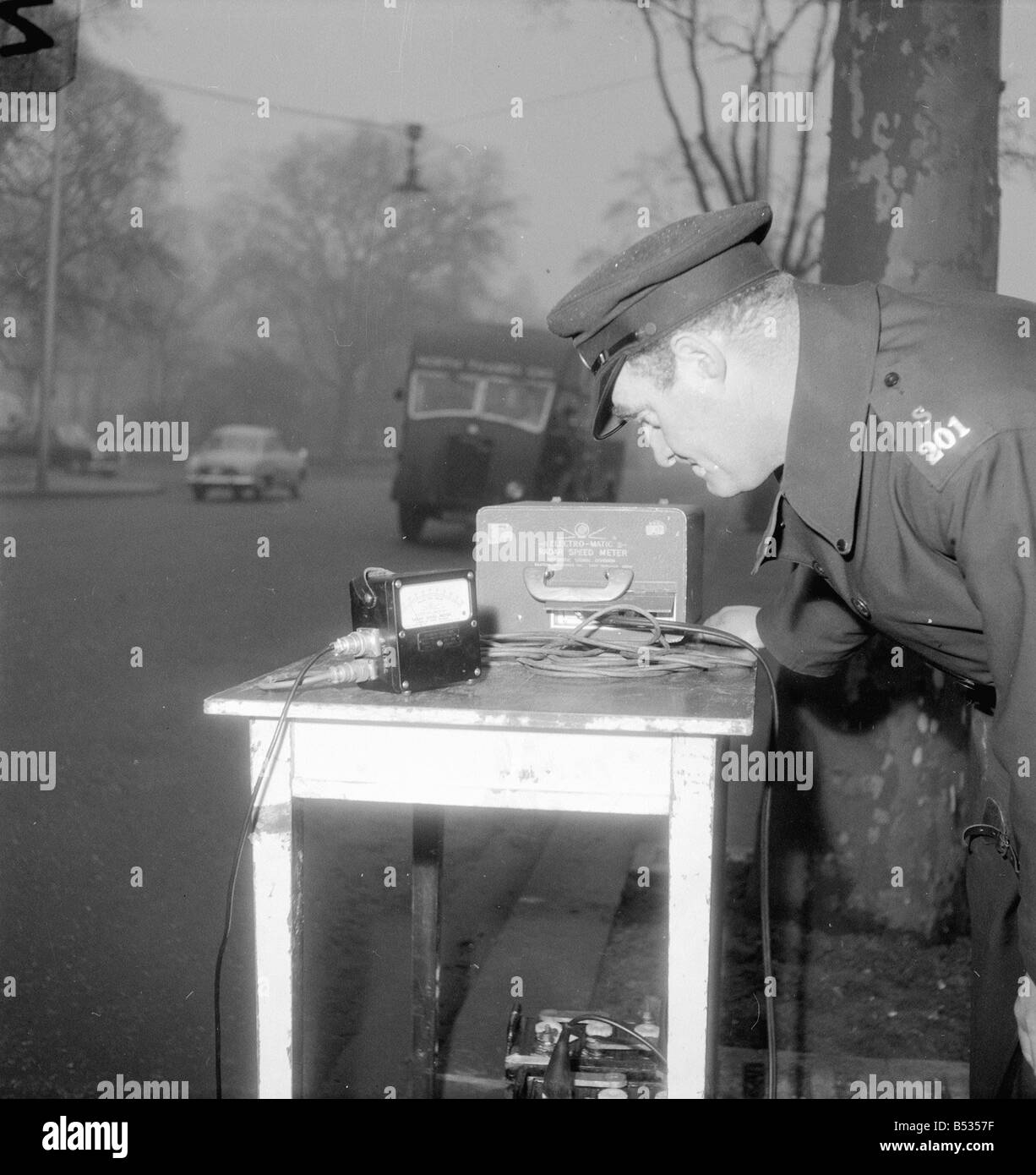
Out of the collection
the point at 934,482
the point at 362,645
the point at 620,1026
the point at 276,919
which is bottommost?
the point at 620,1026

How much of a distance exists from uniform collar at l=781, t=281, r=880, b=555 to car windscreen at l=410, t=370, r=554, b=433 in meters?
2.47

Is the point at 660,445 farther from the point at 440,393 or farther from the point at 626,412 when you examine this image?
the point at 440,393

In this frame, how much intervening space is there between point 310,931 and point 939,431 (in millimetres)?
2058

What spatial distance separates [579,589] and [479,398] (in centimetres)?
386

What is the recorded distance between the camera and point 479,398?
18.1ft

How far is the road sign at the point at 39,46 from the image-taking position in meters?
2.86

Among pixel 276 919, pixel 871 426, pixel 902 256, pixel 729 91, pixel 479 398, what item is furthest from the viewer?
pixel 479 398

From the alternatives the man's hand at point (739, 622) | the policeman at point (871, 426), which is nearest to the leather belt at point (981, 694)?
the policeman at point (871, 426)

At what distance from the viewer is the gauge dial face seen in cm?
138

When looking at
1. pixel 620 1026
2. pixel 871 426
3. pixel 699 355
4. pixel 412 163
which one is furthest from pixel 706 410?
pixel 412 163

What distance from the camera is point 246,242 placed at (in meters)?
3.21

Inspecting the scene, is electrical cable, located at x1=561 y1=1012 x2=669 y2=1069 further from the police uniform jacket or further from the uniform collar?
the uniform collar
